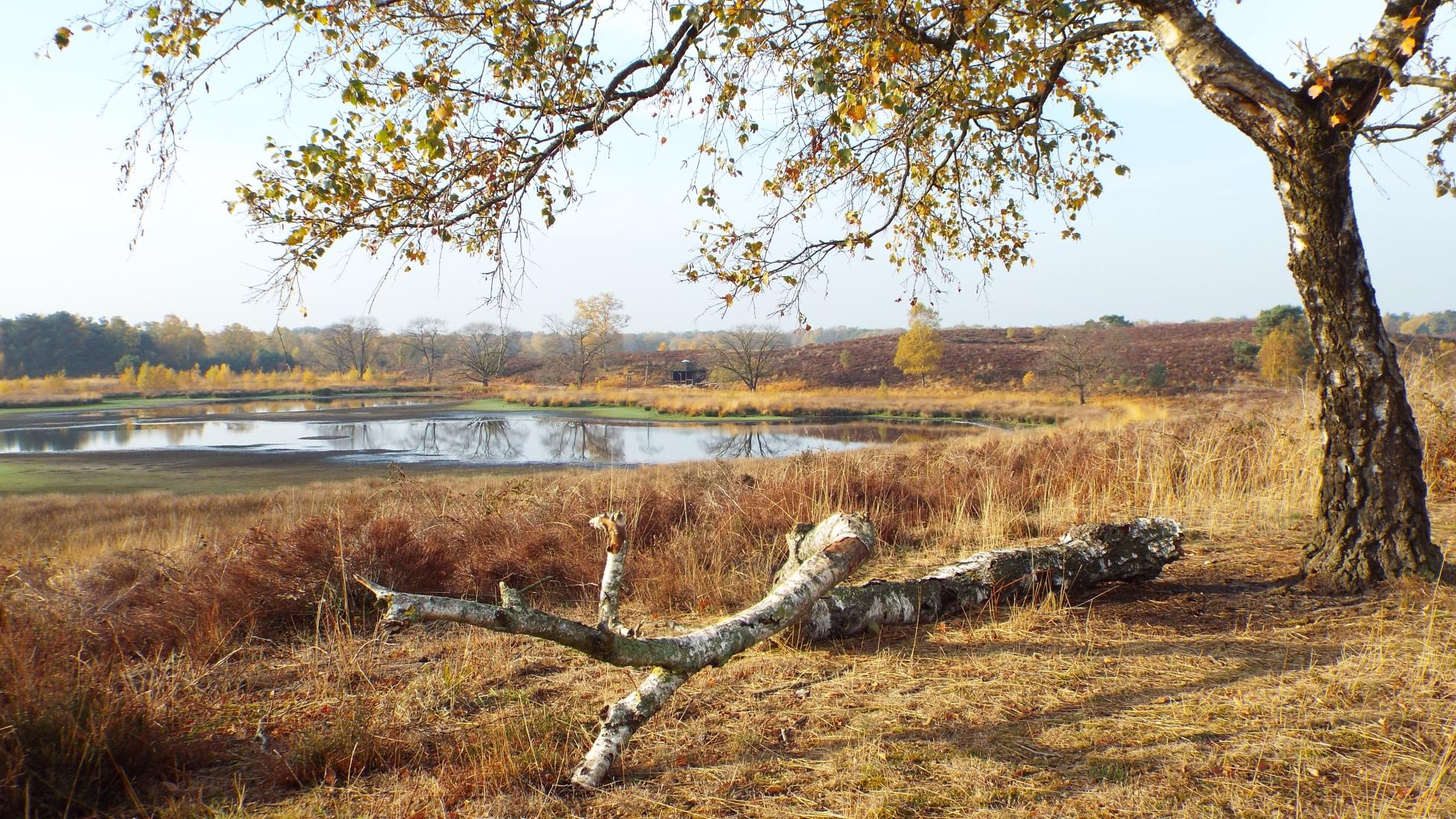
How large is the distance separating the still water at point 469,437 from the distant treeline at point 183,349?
104 ft

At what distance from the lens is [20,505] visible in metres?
14.8

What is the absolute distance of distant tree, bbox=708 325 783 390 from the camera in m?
55.7

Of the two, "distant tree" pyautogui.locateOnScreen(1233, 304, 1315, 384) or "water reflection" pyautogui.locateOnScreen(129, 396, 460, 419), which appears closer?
"distant tree" pyautogui.locateOnScreen(1233, 304, 1315, 384)

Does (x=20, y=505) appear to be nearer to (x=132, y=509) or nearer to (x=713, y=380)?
(x=132, y=509)

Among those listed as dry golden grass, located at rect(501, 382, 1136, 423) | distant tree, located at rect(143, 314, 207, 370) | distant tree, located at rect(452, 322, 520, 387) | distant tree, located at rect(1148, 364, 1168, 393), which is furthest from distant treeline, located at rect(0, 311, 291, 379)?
distant tree, located at rect(1148, 364, 1168, 393)

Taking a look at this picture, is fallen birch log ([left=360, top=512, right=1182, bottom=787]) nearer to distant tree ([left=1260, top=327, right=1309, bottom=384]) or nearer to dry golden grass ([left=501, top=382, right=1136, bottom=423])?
dry golden grass ([left=501, top=382, right=1136, bottom=423])

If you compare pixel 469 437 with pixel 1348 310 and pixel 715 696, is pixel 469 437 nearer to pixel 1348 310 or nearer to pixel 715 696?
pixel 715 696

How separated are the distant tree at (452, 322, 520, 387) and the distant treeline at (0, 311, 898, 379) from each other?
27 centimetres

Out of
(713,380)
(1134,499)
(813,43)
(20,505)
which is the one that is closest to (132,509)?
(20,505)

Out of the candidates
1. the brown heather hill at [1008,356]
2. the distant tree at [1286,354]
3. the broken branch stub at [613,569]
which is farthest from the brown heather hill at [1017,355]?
the broken branch stub at [613,569]

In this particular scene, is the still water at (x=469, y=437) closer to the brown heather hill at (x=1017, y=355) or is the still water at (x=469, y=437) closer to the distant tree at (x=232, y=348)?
the brown heather hill at (x=1017, y=355)

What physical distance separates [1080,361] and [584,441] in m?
29.9

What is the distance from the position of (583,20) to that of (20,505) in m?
17.0

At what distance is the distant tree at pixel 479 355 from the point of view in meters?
62.6
